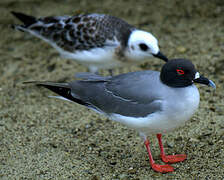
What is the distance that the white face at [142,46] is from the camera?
540 centimetres

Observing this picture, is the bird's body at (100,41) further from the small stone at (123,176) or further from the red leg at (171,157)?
Answer: the small stone at (123,176)

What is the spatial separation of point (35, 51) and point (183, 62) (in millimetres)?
4121

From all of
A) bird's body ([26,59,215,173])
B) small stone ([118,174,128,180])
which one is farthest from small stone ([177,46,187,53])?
small stone ([118,174,128,180])

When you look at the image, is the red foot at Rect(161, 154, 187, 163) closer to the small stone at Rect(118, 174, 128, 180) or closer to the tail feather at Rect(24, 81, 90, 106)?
the small stone at Rect(118, 174, 128, 180)

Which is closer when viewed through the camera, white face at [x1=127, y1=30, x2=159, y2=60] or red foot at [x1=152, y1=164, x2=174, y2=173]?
red foot at [x1=152, y1=164, x2=174, y2=173]

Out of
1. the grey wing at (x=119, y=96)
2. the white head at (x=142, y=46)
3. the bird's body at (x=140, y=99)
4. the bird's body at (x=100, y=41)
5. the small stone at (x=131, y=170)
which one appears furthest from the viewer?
the bird's body at (x=100, y=41)

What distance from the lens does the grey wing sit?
376 centimetres

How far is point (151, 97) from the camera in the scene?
3729 millimetres

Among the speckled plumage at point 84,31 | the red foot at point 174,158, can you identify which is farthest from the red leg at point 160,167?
the speckled plumage at point 84,31

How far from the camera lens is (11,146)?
4.55 meters

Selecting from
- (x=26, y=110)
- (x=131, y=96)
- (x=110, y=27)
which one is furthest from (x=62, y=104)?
(x=131, y=96)

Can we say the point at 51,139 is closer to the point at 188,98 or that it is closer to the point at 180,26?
the point at 188,98

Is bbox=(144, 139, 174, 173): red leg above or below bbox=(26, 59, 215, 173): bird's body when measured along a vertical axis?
below

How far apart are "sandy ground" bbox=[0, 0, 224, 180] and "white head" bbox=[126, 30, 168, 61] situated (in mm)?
786
